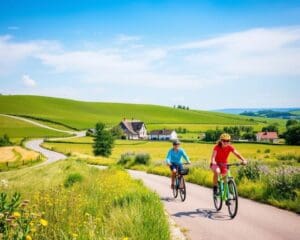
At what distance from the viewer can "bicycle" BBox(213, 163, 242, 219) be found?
434 inches

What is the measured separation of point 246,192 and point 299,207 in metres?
3.66

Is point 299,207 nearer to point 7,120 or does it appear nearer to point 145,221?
point 145,221

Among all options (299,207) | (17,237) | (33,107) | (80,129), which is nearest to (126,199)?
(299,207)

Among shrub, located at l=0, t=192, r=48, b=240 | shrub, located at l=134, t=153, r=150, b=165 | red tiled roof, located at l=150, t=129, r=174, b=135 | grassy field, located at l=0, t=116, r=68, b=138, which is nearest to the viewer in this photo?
shrub, located at l=0, t=192, r=48, b=240

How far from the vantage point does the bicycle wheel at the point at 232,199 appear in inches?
431

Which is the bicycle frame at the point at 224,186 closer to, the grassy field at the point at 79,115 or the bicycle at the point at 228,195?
the bicycle at the point at 228,195

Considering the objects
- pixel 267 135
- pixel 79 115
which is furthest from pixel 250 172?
pixel 79 115

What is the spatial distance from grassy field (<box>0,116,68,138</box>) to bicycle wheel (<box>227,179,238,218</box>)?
4760 inches

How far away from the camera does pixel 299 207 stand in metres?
11.4

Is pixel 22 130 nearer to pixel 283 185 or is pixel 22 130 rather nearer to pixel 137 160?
pixel 137 160

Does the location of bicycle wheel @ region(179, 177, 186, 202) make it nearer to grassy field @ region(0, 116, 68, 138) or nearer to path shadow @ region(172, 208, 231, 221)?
path shadow @ region(172, 208, 231, 221)

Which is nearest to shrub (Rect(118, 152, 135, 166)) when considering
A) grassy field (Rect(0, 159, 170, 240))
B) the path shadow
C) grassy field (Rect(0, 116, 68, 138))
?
the path shadow

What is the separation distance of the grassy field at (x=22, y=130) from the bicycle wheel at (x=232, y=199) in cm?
12091

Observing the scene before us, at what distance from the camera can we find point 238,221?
1057 cm
